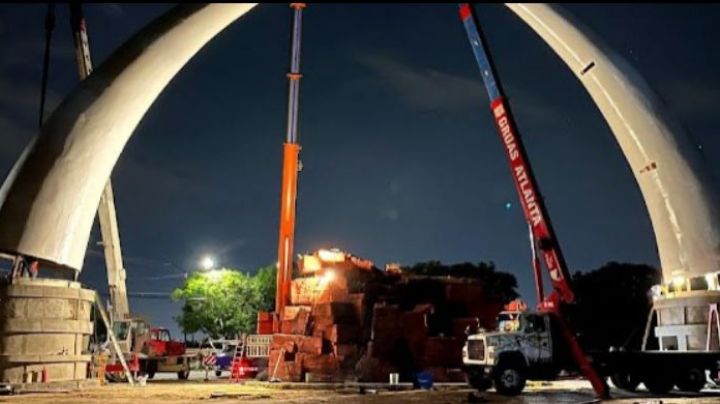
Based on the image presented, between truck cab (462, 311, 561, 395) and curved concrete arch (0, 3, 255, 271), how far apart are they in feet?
42.8

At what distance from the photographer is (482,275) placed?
81.6 meters

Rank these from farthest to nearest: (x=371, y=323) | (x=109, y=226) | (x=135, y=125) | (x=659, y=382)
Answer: (x=109, y=226)
(x=371, y=323)
(x=135, y=125)
(x=659, y=382)

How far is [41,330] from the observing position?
848 inches

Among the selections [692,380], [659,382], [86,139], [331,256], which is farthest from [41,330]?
[692,380]

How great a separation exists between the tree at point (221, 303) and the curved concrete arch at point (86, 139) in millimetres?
44527

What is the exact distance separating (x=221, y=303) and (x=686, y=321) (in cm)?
4972

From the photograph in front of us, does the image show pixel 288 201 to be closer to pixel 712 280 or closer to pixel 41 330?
pixel 41 330

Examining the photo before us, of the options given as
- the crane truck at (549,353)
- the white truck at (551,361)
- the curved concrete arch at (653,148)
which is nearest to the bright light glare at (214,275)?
the curved concrete arch at (653,148)

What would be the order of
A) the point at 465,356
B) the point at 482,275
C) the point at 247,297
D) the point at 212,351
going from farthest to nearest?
the point at 482,275, the point at 247,297, the point at 212,351, the point at 465,356

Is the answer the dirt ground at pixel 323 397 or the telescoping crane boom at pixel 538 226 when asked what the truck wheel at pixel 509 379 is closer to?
the dirt ground at pixel 323 397

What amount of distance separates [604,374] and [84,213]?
16663 mm

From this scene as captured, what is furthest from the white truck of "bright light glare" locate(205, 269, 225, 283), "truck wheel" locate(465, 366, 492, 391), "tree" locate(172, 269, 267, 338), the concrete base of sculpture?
"bright light glare" locate(205, 269, 225, 283)

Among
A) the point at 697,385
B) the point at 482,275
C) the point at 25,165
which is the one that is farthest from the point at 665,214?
the point at 482,275

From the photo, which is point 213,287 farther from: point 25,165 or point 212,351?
point 25,165
